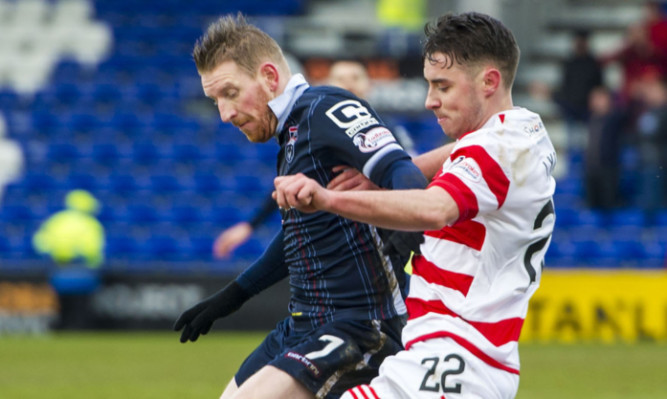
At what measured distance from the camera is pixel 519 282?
3250mm

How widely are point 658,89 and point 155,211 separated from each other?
6910mm

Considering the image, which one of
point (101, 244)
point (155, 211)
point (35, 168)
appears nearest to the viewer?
point (101, 244)

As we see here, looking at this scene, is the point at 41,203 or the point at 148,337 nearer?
the point at 148,337

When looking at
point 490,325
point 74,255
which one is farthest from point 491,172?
point 74,255

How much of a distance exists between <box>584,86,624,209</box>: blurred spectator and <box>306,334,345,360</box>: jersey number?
1031cm

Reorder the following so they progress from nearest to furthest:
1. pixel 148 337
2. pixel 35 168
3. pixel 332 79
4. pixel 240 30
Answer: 1. pixel 240 30
2. pixel 332 79
3. pixel 148 337
4. pixel 35 168

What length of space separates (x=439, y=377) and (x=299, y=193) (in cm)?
73

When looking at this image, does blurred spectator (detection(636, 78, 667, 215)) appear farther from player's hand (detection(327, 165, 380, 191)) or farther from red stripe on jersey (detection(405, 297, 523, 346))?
red stripe on jersey (detection(405, 297, 523, 346))

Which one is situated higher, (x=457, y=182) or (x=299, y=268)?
(x=457, y=182)

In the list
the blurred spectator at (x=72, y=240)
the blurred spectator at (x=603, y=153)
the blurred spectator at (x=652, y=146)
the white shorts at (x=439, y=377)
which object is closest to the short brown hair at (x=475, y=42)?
the white shorts at (x=439, y=377)

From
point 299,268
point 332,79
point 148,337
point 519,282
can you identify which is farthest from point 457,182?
point 148,337

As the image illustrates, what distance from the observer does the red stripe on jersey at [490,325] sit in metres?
3.21

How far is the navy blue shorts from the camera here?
3.62 meters

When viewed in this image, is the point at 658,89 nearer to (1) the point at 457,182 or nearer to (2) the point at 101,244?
(2) the point at 101,244
